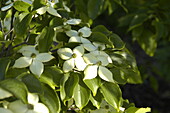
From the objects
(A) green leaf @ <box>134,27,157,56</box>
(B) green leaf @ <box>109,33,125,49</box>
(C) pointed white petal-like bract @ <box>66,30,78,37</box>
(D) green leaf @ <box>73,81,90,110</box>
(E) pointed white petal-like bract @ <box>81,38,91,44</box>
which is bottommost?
(A) green leaf @ <box>134,27,157,56</box>

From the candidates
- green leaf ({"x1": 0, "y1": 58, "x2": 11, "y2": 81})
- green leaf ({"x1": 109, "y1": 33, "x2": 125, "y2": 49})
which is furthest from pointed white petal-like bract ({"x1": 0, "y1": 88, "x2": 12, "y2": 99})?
green leaf ({"x1": 109, "y1": 33, "x2": 125, "y2": 49})

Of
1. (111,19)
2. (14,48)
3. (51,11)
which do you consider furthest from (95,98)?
(111,19)

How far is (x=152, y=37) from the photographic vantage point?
5.39ft

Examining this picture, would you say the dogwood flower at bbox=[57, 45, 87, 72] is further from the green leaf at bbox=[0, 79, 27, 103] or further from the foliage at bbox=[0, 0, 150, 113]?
the green leaf at bbox=[0, 79, 27, 103]

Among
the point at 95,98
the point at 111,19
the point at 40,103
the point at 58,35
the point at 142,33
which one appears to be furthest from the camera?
the point at 111,19

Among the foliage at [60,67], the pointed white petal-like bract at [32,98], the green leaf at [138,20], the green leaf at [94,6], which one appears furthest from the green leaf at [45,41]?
the green leaf at [138,20]

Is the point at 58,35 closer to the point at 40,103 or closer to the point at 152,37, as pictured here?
the point at 40,103

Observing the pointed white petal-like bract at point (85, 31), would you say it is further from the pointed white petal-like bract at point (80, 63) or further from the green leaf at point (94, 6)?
the green leaf at point (94, 6)

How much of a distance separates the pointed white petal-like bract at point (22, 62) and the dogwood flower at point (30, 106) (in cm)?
14

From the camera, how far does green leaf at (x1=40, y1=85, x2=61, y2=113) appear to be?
0.77 metres

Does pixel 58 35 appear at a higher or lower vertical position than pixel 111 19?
higher

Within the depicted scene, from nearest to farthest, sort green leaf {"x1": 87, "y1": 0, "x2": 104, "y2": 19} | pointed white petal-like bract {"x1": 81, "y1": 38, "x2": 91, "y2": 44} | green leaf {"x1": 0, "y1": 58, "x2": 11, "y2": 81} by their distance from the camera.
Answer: green leaf {"x1": 0, "y1": 58, "x2": 11, "y2": 81}
pointed white petal-like bract {"x1": 81, "y1": 38, "x2": 91, "y2": 44}
green leaf {"x1": 87, "y1": 0, "x2": 104, "y2": 19}

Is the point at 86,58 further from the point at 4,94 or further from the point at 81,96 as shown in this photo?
the point at 4,94

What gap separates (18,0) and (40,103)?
0.39m
